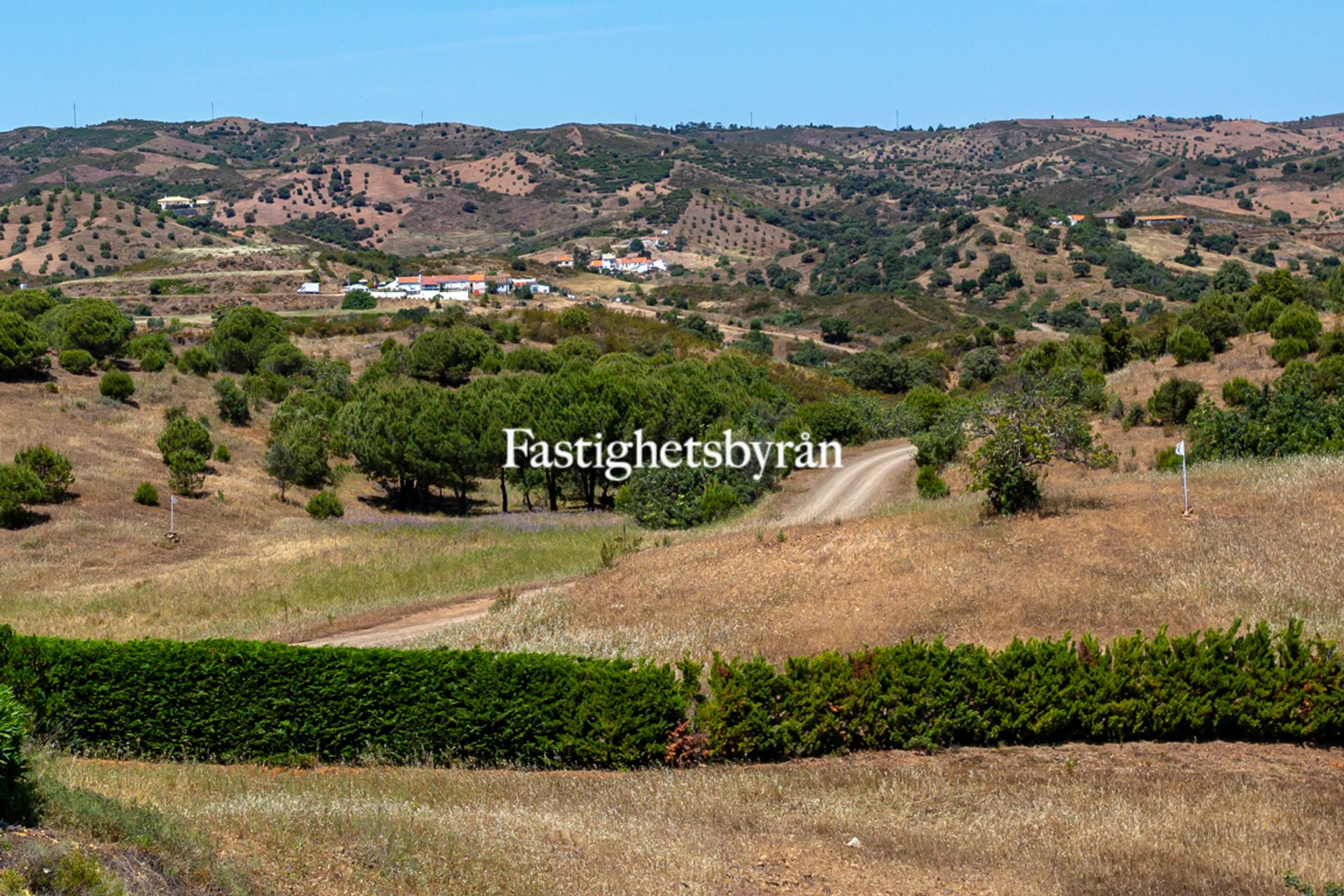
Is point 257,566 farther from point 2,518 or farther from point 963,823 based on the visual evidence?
point 963,823

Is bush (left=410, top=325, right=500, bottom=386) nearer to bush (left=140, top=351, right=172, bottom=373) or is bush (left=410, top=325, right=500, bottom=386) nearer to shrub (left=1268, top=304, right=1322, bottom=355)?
bush (left=140, top=351, right=172, bottom=373)

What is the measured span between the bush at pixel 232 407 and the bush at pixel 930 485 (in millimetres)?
35273

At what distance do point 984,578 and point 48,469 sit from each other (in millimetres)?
29258

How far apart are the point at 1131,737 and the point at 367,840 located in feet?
28.0

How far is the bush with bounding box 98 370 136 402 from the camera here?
49781 mm

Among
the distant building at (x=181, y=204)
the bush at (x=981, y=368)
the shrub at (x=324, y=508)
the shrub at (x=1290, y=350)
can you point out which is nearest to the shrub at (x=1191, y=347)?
the shrub at (x=1290, y=350)

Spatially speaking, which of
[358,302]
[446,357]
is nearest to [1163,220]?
[358,302]

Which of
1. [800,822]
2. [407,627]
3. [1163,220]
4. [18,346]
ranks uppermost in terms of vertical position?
[1163,220]

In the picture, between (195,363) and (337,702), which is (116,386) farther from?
(337,702)

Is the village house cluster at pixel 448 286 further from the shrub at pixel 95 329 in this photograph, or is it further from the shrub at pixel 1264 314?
the shrub at pixel 1264 314

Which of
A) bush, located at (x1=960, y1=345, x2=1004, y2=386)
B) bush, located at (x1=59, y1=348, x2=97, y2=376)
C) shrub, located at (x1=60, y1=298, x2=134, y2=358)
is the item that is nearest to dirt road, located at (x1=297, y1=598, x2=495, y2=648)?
bush, located at (x1=59, y1=348, x2=97, y2=376)

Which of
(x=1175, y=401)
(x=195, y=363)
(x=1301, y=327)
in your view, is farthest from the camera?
(x=195, y=363)

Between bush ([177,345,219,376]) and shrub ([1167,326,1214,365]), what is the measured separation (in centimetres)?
4735

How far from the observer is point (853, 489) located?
1336 inches
